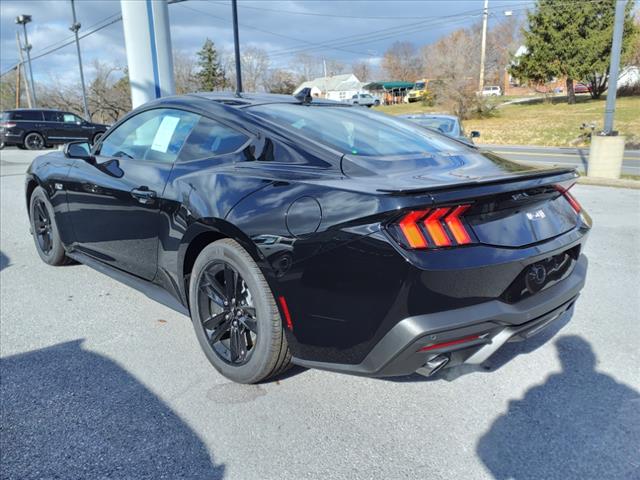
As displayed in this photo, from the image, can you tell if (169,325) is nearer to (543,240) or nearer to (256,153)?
(256,153)

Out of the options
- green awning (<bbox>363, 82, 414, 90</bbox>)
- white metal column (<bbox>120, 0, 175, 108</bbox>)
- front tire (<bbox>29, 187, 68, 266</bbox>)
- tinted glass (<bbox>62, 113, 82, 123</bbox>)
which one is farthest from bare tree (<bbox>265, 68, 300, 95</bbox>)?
front tire (<bbox>29, 187, 68, 266</bbox>)

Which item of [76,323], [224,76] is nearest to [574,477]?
[76,323]

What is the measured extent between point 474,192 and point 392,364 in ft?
2.60

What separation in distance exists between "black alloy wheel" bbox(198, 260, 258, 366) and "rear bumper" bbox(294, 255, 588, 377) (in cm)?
45

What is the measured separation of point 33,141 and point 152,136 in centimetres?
2242

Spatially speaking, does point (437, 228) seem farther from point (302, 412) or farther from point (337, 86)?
point (337, 86)

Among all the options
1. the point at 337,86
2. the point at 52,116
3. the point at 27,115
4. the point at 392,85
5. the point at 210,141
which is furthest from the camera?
the point at 337,86

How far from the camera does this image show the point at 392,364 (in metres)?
2.16

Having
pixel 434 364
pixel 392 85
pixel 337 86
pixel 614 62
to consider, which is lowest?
pixel 434 364

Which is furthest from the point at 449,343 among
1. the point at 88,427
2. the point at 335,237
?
the point at 88,427

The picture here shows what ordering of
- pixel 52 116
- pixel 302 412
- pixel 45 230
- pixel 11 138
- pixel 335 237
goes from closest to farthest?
pixel 335 237 → pixel 302 412 → pixel 45 230 → pixel 11 138 → pixel 52 116

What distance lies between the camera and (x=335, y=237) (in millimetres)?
2143

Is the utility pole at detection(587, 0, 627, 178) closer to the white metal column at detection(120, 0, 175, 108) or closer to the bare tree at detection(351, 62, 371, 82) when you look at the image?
the white metal column at detection(120, 0, 175, 108)

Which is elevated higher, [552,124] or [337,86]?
[337,86]
